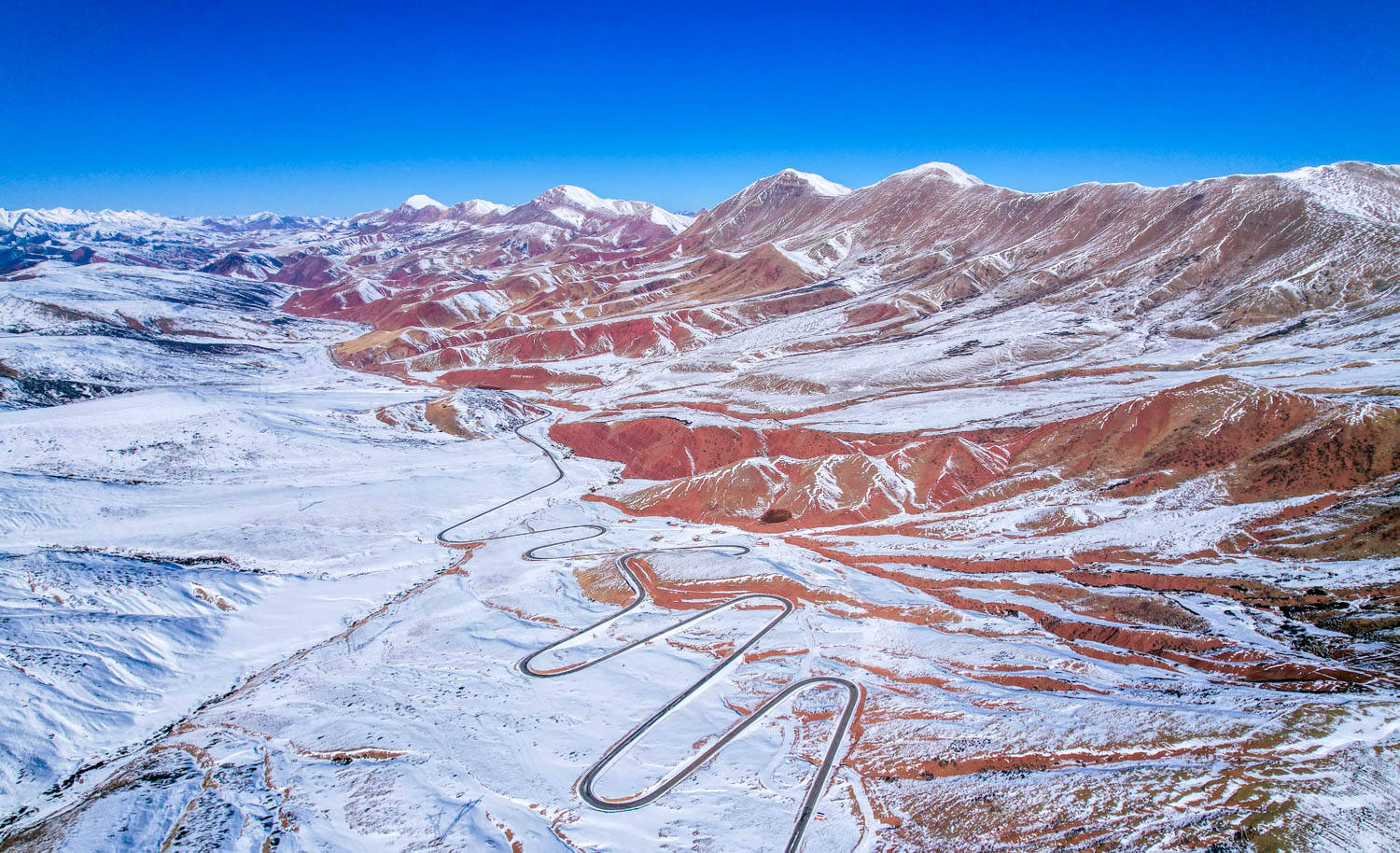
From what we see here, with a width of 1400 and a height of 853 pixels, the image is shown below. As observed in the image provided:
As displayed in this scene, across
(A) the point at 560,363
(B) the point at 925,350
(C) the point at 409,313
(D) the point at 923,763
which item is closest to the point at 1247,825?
(D) the point at 923,763

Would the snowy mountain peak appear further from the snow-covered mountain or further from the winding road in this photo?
the winding road

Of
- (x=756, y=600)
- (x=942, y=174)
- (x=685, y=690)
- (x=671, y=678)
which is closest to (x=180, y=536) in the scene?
(x=671, y=678)

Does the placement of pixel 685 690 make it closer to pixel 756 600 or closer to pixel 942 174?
pixel 756 600

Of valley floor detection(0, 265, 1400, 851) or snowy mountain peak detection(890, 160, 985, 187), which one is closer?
valley floor detection(0, 265, 1400, 851)

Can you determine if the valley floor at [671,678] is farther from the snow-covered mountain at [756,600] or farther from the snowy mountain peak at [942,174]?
the snowy mountain peak at [942,174]

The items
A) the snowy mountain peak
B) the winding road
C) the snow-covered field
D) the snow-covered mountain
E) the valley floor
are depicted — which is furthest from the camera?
the snowy mountain peak

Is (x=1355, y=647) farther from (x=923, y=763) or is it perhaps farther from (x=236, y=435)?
(x=236, y=435)

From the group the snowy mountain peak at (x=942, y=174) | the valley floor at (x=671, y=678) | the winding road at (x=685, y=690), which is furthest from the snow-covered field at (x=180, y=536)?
the snowy mountain peak at (x=942, y=174)

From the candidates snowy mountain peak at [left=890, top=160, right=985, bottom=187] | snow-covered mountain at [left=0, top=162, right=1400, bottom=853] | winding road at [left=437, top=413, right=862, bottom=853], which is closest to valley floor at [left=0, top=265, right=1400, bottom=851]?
snow-covered mountain at [left=0, top=162, right=1400, bottom=853]
